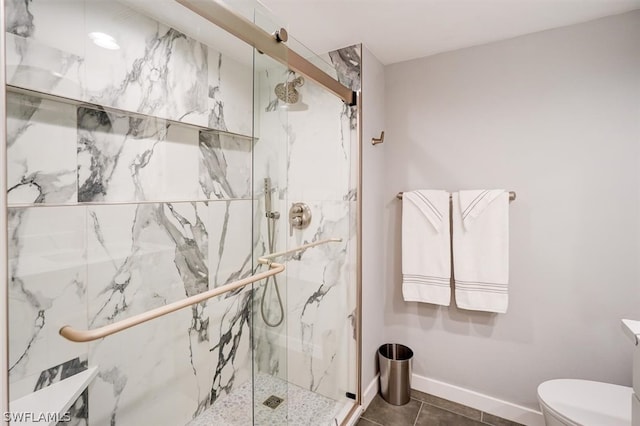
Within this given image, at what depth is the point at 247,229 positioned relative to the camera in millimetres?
1109

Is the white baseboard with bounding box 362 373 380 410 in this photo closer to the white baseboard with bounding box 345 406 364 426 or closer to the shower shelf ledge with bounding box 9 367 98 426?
the white baseboard with bounding box 345 406 364 426

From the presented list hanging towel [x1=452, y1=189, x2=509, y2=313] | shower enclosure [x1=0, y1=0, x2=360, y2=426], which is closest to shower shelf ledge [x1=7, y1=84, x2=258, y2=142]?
shower enclosure [x1=0, y1=0, x2=360, y2=426]

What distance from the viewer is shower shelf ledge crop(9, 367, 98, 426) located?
2.16 feet

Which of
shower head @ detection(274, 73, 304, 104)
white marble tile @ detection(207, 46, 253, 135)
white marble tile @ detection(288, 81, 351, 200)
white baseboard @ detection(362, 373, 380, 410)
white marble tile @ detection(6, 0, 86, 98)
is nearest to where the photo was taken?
white marble tile @ detection(6, 0, 86, 98)

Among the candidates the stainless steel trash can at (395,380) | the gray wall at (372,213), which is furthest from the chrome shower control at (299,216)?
the stainless steel trash can at (395,380)

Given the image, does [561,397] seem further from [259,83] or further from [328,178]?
[259,83]

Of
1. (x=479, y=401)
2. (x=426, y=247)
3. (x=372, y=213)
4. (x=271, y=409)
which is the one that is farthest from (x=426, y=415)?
(x=372, y=213)

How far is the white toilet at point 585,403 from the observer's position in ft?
4.21

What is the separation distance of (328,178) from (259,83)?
82 cm

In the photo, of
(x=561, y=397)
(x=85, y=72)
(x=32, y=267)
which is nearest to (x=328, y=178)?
(x=85, y=72)

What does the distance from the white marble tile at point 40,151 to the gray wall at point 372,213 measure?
1.49m

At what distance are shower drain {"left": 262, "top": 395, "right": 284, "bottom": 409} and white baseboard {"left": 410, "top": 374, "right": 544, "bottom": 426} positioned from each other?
1.28 m

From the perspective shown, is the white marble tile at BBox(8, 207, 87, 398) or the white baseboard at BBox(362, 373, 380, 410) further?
the white baseboard at BBox(362, 373, 380, 410)

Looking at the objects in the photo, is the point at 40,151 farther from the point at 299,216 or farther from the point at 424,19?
the point at 424,19
